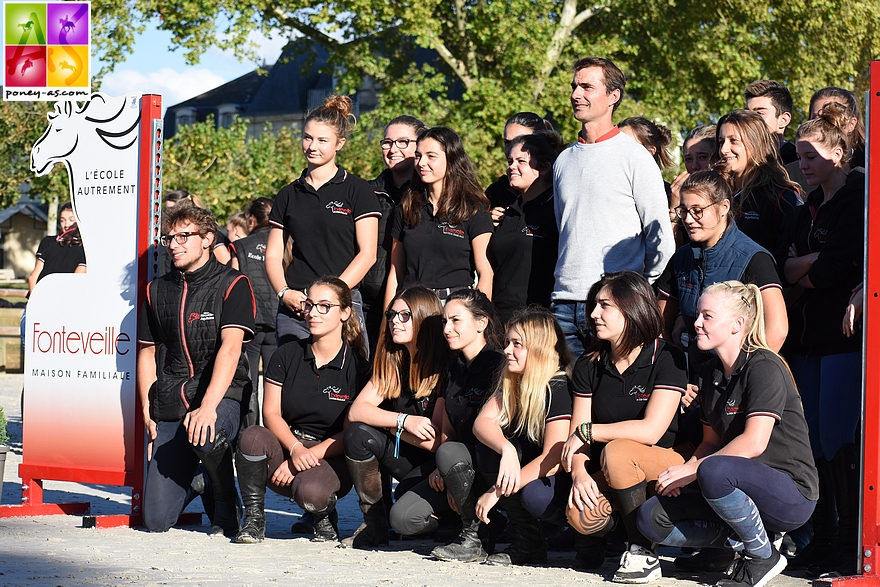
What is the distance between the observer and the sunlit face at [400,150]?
6.86 m

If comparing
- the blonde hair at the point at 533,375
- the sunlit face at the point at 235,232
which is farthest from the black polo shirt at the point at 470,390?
the sunlit face at the point at 235,232

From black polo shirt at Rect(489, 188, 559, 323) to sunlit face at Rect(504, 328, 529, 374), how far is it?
2.85 ft

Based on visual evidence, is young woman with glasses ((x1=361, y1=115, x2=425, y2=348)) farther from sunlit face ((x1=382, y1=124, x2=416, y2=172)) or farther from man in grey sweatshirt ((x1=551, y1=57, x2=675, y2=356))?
man in grey sweatshirt ((x1=551, y1=57, x2=675, y2=356))

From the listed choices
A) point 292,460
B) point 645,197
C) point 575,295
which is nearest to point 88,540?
point 292,460

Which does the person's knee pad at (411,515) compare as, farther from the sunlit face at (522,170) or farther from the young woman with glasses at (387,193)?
the sunlit face at (522,170)

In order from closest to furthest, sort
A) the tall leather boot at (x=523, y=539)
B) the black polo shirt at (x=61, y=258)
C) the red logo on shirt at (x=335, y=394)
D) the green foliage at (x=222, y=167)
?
the tall leather boot at (x=523, y=539)
the red logo on shirt at (x=335, y=394)
the black polo shirt at (x=61, y=258)
the green foliage at (x=222, y=167)

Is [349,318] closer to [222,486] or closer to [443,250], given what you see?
[443,250]

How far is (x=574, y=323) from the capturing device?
18.5 feet

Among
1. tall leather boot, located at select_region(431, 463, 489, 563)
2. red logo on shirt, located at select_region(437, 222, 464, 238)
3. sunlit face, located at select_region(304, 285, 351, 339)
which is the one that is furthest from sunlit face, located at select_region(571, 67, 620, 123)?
tall leather boot, located at select_region(431, 463, 489, 563)

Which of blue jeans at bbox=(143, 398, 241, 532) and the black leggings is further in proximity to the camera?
blue jeans at bbox=(143, 398, 241, 532)

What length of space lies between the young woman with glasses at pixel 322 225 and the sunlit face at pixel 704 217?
6.68 feet

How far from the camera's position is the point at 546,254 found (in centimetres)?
617

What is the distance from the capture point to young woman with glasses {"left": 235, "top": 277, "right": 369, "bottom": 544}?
5.90 m

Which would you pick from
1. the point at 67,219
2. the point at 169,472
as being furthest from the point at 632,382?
the point at 67,219
